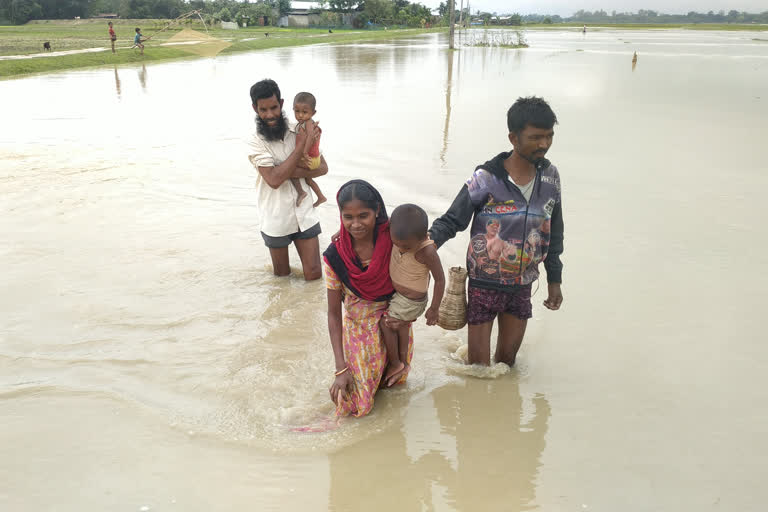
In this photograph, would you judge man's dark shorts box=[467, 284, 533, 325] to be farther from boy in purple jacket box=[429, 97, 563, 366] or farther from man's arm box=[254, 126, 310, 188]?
man's arm box=[254, 126, 310, 188]

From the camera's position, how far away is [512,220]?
280cm

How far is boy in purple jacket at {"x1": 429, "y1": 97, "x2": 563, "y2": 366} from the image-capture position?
275 cm

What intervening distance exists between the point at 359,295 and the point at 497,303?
30.1 inches

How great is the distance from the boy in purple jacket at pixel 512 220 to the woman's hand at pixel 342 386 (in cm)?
80

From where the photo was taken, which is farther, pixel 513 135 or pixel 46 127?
pixel 46 127

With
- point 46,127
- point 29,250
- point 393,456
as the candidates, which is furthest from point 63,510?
point 46,127

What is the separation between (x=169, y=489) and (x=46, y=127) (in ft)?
32.3

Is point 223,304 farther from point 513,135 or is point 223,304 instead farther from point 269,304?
point 513,135

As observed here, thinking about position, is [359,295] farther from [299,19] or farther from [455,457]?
[299,19]

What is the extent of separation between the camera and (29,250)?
489 cm

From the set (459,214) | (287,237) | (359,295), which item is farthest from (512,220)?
(287,237)

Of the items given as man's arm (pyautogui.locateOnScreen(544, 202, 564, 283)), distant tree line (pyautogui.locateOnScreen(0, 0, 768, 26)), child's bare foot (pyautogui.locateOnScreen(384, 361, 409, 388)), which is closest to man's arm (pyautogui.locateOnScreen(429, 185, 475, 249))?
man's arm (pyautogui.locateOnScreen(544, 202, 564, 283))

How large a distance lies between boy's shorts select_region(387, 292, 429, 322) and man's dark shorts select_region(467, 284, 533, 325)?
0.42 metres

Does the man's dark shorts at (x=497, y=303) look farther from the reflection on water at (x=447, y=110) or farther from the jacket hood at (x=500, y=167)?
the reflection on water at (x=447, y=110)
